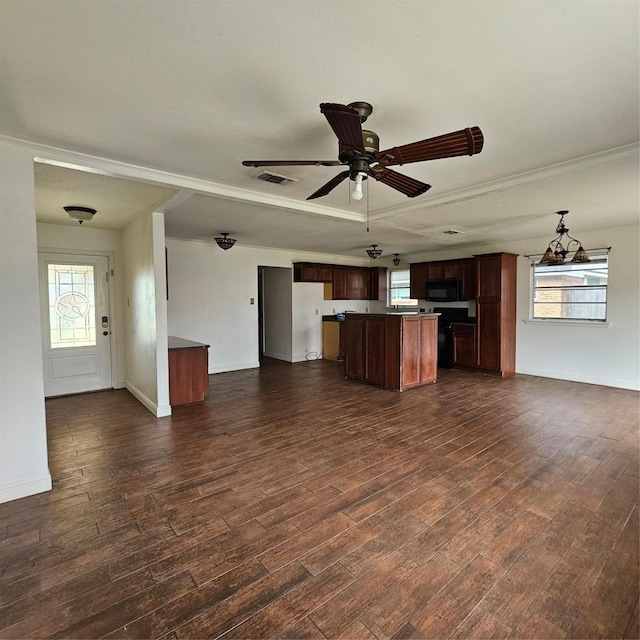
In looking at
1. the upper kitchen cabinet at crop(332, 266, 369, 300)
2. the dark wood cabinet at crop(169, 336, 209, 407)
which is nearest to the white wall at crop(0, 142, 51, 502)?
the dark wood cabinet at crop(169, 336, 209, 407)

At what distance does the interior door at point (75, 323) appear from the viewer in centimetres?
504

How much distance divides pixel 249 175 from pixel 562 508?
350 cm

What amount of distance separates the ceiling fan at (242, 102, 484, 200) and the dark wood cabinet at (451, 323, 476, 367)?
4.88 m

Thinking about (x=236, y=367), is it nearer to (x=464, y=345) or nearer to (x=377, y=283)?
(x=377, y=283)

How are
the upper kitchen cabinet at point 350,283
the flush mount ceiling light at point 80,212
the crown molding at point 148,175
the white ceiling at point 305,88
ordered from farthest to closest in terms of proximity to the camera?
the upper kitchen cabinet at point 350,283 → the flush mount ceiling light at point 80,212 → the crown molding at point 148,175 → the white ceiling at point 305,88

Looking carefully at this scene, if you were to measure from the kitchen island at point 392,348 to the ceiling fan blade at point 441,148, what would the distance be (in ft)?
10.8

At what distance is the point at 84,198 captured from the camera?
3.74m

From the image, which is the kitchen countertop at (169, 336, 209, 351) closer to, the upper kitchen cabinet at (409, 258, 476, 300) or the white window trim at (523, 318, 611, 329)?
the upper kitchen cabinet at (409, 258, 476, 300)

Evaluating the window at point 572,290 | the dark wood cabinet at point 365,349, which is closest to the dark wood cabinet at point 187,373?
the dark wood cabinet at point 365,349

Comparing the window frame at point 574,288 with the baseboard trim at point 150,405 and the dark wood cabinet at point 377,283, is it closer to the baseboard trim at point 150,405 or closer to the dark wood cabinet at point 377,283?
the dark wood cabinet at point 377,283

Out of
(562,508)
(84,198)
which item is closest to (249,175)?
(84,198)

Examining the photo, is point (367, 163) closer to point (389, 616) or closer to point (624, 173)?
point (389, 616)

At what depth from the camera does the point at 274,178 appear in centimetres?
326

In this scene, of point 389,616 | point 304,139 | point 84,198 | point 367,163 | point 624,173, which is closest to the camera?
point 389,616
